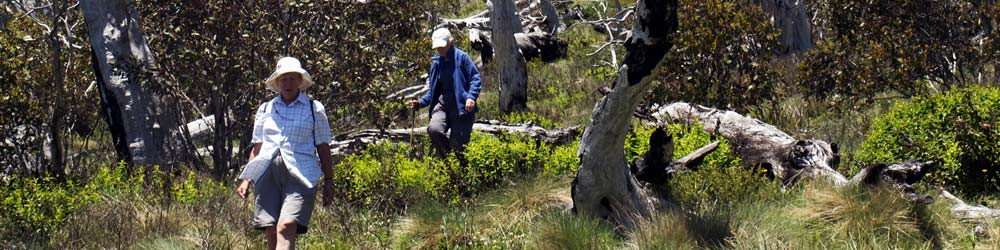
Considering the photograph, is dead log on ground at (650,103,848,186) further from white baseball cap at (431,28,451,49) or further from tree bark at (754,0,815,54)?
tree bark at (754,0,815,54)

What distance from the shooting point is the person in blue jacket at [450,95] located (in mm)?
8781

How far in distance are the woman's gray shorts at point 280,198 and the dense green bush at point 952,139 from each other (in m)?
4.62

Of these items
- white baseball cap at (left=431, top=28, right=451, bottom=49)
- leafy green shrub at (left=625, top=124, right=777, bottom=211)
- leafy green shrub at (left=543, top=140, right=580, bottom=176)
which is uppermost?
white baseball cap at (left=431, top=28, right=451, bottom=49)

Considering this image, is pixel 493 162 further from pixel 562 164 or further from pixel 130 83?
pixel 130 83

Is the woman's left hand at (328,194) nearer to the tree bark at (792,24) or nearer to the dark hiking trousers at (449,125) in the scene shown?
the dark hiking trousers at (449,125)

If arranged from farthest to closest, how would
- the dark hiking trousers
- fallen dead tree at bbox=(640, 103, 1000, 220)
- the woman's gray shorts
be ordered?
the dark hiking trousers → fallen dead tree at bbox=(640, 103, 1000, 220) → the woman's gray shorts

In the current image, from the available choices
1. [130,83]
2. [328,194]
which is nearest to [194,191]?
[130,83]

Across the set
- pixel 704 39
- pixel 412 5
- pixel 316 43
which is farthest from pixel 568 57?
pixel 316 43

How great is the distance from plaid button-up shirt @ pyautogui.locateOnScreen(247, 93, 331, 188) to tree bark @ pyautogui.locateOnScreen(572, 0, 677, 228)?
5.86 ft

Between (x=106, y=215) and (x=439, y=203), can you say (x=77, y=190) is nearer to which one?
(x=106, y=215)

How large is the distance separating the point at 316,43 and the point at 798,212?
513 centimetres

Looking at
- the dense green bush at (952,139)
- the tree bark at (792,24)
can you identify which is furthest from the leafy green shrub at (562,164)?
the tree bark at (792,24)

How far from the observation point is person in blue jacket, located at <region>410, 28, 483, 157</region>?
8.78 metres

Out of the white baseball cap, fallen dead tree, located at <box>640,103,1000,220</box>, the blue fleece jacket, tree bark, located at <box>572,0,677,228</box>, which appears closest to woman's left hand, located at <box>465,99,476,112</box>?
the blue fleece jacket
